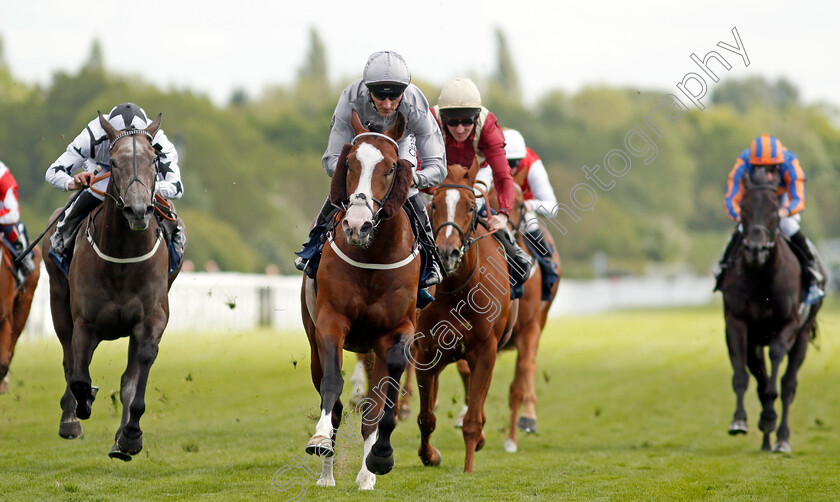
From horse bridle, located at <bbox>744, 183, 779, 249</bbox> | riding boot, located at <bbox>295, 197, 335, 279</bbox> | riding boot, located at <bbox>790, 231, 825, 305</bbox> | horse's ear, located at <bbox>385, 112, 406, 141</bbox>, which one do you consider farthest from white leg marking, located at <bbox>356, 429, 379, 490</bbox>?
riding boot, located at <bbox>790, 231, 825, 305</bbox>

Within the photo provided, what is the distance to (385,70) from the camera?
20.3 ft

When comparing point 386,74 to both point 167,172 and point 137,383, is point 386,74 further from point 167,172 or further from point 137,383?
point 137,383

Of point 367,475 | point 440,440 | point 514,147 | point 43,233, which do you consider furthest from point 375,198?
point 440,440

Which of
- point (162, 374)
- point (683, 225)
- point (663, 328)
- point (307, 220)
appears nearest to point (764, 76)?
point (683, 225)

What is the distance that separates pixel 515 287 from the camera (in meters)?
7.98

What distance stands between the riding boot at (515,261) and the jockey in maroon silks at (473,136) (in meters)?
0.37

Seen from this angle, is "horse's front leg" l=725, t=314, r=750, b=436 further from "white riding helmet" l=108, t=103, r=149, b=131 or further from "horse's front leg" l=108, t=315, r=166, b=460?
"white riding helmet" l=108, t=103, r=149, b=131

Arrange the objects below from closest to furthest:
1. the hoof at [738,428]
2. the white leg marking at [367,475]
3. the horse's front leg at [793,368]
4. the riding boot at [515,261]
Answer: the white leg marking at [367,475] → the riding boot at [515,261] → the hoof at [738,428] → the horse's front leg at [793,368]

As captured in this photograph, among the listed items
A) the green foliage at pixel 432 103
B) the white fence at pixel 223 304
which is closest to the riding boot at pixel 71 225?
the green foliage at pixel 432 103

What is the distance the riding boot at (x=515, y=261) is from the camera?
796 centimetres

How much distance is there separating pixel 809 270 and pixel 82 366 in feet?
21.5

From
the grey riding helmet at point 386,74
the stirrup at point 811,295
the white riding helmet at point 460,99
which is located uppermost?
the grey riding helmet at point 386,74

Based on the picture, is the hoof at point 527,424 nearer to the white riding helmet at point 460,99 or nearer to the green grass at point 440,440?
the green grass at point 440,440

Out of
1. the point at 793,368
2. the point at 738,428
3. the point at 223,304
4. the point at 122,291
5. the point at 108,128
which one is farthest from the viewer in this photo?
the point at 223,304
